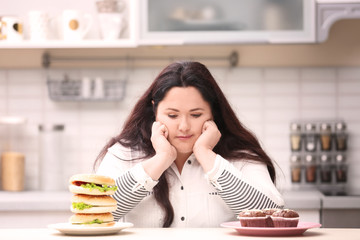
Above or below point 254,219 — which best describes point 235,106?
above

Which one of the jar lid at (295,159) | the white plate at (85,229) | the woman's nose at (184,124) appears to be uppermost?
the woman's nose at (184,124)

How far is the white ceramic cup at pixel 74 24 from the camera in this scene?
11.9ft

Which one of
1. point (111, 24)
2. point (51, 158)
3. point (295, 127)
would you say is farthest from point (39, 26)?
point (295, 127)

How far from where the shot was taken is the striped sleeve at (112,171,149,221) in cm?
222

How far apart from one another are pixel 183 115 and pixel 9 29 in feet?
5.58

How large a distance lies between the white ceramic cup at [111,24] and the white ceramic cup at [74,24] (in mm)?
69

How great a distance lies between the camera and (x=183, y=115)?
230 cm

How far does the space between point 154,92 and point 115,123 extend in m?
1.56

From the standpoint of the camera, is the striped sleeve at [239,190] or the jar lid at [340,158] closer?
the striped sleeve at [239,190]

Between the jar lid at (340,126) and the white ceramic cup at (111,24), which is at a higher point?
the white ceramic cup at (111,24)

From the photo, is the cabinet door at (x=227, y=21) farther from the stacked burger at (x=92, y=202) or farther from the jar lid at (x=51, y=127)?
the stacked burger at (x=92, y=202)

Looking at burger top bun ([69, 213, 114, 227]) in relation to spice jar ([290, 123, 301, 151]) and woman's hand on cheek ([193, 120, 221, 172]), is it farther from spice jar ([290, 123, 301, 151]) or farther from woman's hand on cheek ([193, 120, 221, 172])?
spice jar ([290, 123, 301, 151])

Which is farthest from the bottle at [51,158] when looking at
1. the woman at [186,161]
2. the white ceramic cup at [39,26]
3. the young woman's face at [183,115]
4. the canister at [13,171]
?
the young woman's face at [183,115]

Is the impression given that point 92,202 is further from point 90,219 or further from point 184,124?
point 184,124
